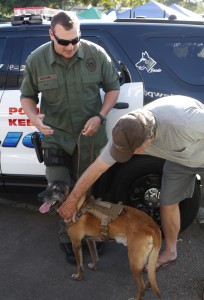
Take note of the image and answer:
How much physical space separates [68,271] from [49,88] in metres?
1.47

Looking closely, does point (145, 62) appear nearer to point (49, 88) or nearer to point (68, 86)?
point (68, 86)

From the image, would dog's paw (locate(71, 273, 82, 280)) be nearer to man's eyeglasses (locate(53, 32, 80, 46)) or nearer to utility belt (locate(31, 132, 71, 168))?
utility belt (locate(31, 132, 71, 168))

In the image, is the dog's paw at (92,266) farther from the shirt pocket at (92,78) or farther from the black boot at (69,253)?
the shirt pocket at (92,78)

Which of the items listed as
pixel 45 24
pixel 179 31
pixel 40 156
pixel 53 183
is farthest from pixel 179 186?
pixel 45 24

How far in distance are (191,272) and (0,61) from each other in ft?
8.02

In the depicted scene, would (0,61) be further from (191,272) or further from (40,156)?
→ (191,272)

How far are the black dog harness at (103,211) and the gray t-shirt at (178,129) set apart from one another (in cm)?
55

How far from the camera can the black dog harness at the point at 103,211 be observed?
2.53 metres

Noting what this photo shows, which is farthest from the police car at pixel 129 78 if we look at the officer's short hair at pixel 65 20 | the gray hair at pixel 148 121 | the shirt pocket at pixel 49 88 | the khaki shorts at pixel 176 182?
the gray hair at pixel 148 121

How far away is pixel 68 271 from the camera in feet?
9.32

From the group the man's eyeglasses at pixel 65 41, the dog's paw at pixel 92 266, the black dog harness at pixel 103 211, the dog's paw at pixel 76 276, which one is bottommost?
the dog's paw at pixel 92 266

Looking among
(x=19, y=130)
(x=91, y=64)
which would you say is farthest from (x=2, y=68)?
A: (x=91, y=64)

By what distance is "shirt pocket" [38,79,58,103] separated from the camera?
253 centimetres

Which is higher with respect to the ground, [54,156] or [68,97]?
[68,97]
